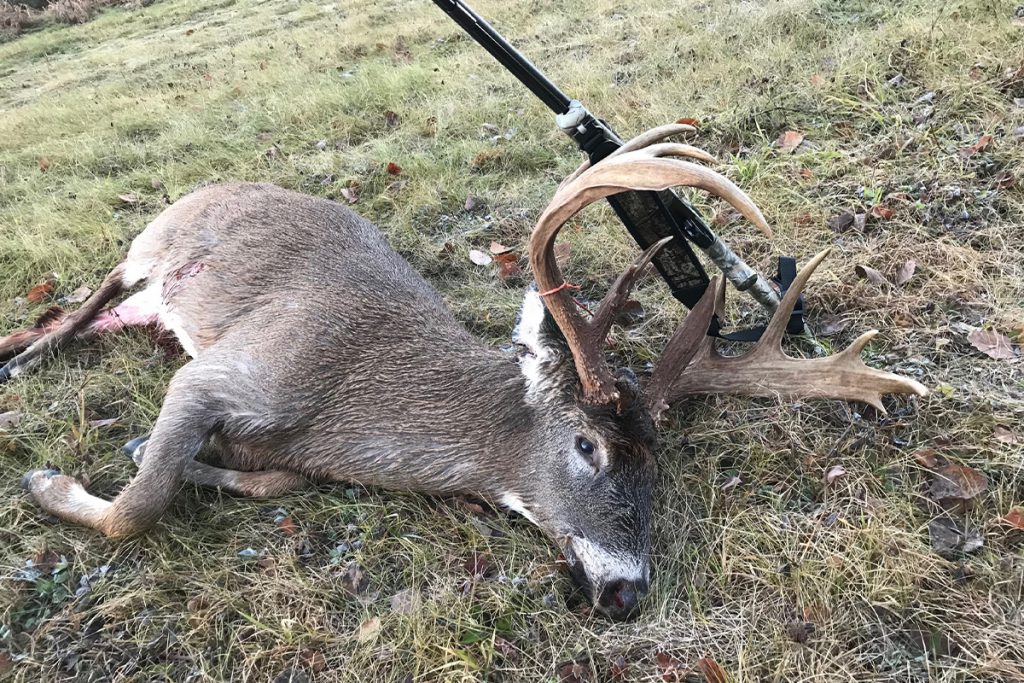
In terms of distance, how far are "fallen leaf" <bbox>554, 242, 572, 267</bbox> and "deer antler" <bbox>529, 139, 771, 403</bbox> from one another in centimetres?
155

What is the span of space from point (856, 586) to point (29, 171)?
7.85 metres

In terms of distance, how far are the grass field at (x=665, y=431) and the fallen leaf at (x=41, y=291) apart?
5.1 inches

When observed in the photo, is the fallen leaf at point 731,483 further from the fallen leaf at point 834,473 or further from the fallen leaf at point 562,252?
the fallen leaf at point 562,252

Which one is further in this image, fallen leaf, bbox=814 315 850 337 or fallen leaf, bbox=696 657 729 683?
fallen leaf, bbox=814 315 850 337

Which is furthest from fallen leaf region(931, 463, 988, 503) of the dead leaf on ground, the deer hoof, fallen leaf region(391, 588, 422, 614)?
the deer hoof

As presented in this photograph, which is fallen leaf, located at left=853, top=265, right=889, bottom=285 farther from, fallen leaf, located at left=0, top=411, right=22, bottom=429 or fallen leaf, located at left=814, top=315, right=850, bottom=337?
fallen leaf, located at left=0, top=411, right=22, bottom=429

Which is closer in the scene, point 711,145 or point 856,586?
point 856,586

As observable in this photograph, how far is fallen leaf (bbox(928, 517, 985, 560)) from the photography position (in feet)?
8.03

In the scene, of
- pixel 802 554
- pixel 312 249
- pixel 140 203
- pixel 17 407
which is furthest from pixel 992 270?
pixel 140 203

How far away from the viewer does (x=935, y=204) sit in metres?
4.02

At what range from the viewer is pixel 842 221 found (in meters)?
4.13

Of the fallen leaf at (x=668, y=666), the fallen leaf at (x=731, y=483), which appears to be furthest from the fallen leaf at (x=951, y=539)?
the fallen leaf at (x=668, y=666)

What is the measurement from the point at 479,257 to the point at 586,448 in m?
2.16

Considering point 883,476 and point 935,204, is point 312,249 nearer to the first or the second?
point 883,476
